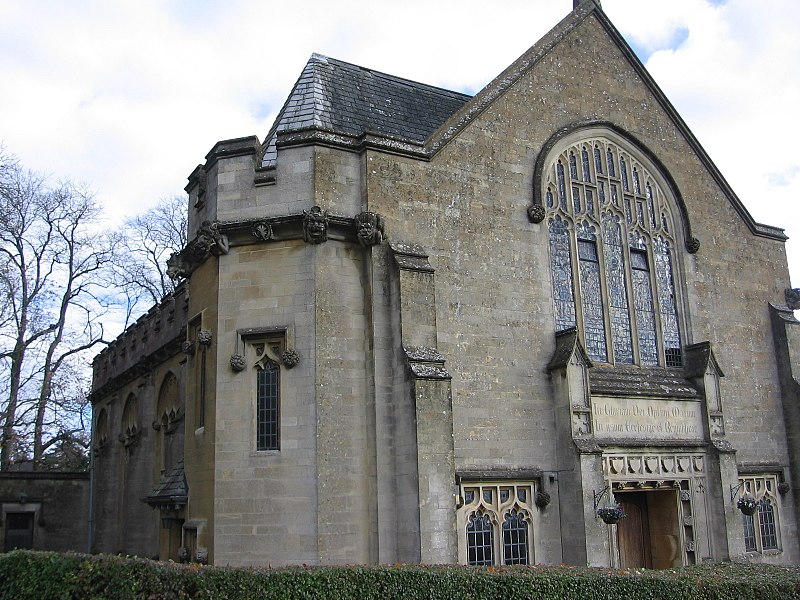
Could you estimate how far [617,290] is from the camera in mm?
18734

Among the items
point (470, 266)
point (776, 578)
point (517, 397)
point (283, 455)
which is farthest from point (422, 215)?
point (776, 578)

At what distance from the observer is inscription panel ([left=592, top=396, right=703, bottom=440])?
1683cm

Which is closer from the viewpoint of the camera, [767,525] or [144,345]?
[767,525]

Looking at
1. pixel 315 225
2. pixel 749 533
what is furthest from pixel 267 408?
pixel 749 533

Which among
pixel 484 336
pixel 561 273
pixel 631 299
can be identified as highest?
pixel 561 273

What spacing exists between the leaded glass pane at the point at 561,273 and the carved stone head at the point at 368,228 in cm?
441

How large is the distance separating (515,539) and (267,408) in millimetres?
A: 5280

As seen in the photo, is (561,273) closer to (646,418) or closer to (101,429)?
(646,418)

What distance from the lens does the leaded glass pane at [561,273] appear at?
17.6 m

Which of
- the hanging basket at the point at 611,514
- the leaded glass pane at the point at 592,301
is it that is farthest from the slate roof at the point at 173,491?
the leaded glass pane at the point at 592,301

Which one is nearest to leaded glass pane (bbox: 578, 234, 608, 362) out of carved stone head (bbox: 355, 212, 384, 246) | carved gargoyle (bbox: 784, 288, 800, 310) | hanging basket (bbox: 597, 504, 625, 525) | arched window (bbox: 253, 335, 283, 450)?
hanging basket (bbox: 597, 504, 625, 525)

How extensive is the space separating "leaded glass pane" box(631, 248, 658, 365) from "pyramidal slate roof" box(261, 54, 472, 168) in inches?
224

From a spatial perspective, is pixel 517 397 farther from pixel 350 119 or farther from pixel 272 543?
pixel 350 119

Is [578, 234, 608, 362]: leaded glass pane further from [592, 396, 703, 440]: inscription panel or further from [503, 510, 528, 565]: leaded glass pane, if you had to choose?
[503, 510, 528, 565]: leaded glass pane
